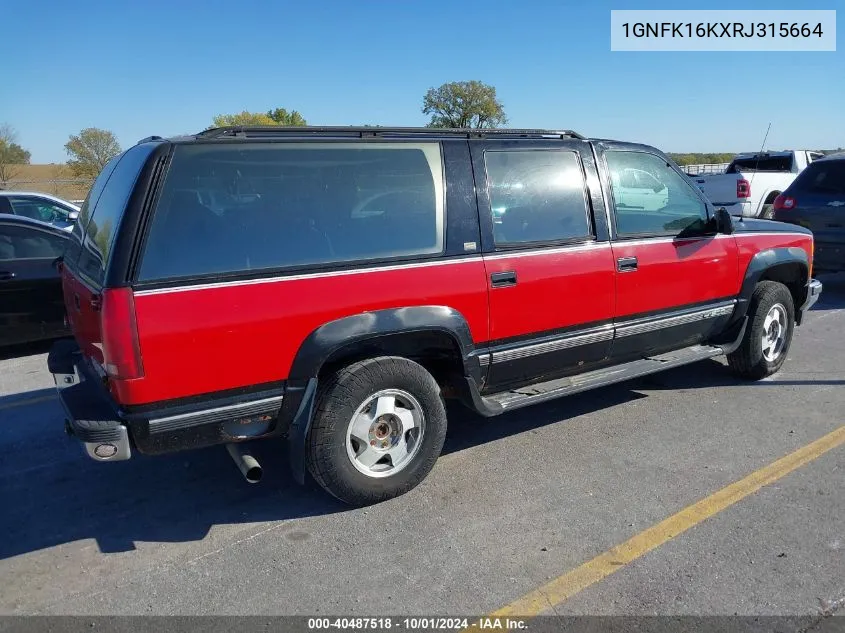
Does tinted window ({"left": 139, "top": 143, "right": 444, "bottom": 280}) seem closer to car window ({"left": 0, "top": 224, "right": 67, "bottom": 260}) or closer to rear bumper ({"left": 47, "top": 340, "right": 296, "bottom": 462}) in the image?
rear bumper ({"left": 47, "top": 340, "right": 296, "bottom": 462})

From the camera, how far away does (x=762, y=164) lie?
626 inches

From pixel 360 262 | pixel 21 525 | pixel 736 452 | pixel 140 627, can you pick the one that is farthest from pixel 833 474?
pixel 21 525

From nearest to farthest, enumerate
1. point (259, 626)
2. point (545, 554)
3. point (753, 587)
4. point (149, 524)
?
1. point (259, 626)
2. point (753, 587)
3. point (545, 554)
4. point (149, 524)

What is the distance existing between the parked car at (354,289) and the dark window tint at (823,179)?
18.7 ft

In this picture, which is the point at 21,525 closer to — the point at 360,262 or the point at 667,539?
the point at 360,262

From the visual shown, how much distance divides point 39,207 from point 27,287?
20.6 feet

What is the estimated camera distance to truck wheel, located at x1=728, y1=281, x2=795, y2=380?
546 centimetres

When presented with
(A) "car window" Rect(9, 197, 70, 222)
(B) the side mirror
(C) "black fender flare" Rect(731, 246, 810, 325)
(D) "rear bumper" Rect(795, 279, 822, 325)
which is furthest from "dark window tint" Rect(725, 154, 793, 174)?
(A) "car window" Rect(9, 197, 70, 222)

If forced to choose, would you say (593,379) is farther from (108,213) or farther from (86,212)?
(86,212)

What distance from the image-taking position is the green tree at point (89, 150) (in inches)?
1860

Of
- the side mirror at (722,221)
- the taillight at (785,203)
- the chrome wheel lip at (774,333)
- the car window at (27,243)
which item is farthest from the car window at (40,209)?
the taillight at (785,203)

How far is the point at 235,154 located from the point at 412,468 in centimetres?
187

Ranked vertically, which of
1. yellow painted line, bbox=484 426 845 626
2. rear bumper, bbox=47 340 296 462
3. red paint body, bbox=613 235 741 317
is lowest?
yellow painted line, bbox=484 426 845 626

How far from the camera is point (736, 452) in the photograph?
170 inches
